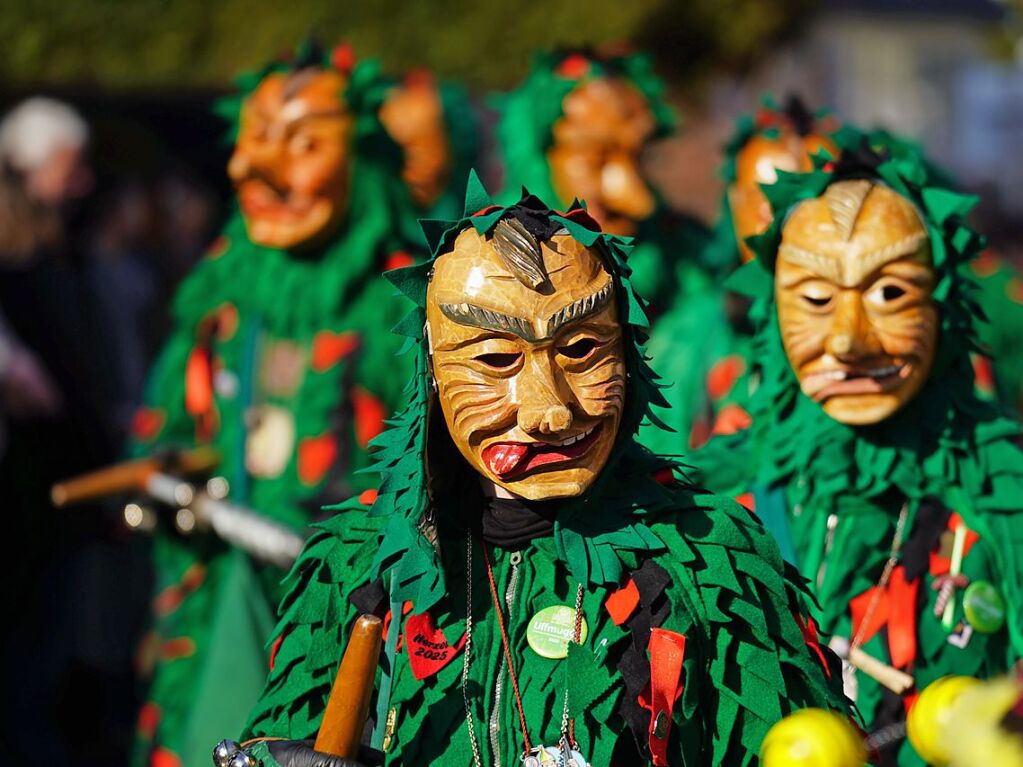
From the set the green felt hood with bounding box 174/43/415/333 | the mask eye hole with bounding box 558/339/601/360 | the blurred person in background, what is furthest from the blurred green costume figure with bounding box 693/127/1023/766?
the blurred person in background

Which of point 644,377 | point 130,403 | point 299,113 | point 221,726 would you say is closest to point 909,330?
point 644,377

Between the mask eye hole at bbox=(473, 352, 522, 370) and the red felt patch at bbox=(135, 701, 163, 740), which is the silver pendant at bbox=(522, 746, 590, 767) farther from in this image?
the red felt patch at bbox=(135, 701, 163, 740)

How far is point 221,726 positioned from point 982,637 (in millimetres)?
2137

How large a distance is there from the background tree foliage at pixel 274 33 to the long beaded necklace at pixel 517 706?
5007 millimetres

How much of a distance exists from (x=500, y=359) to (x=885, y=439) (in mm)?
1576

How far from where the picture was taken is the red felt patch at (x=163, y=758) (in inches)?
226

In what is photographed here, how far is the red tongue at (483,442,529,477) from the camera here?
329cm

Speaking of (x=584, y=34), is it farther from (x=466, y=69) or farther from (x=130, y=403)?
(x=130, y=403)

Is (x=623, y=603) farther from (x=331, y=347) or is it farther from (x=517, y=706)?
(x=331, y=347)

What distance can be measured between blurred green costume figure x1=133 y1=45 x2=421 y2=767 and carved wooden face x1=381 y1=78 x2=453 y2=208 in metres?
1.91

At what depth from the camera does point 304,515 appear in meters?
5.91

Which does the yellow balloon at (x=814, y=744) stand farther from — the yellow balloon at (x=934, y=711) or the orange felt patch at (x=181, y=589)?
the orange felt patch at (x=181, y=589)

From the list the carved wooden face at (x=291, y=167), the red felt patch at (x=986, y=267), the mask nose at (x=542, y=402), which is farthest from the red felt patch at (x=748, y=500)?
the red felt patch at (x=986, y=267)

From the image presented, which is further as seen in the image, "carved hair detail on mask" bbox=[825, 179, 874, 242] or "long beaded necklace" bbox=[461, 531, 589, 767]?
"carved hair detail on mask" bbox=[825, 179, 874, 242]
